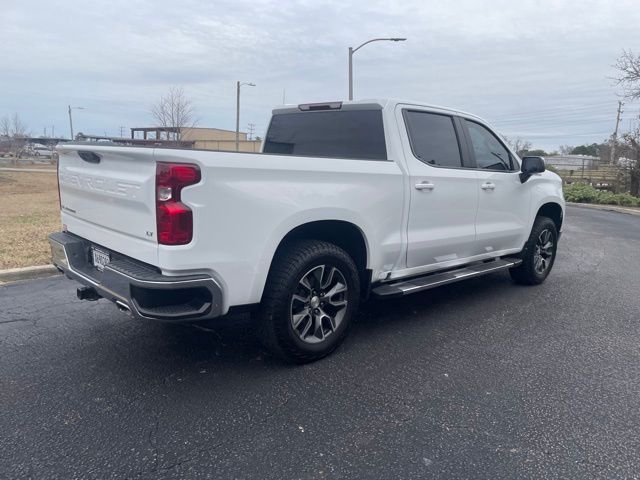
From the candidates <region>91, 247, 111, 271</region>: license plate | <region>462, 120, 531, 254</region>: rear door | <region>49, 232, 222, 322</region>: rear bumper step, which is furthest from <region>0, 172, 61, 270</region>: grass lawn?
<region>462, 120, 531, 254</region>: rear door

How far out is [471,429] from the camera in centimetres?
292

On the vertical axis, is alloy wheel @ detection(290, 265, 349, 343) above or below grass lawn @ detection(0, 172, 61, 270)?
above

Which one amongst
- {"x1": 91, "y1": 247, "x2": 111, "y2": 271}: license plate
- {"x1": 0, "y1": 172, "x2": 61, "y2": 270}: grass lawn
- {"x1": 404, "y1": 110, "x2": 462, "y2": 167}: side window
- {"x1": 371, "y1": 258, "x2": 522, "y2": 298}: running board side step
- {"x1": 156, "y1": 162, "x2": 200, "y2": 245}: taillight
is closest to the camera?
{"x1": 156, "y1": 162, "x2": 200, "y2": 245}: taillight

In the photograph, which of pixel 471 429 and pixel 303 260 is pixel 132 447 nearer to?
pixel 303 260

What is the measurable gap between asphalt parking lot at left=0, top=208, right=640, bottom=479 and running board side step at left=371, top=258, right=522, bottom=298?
42 cm

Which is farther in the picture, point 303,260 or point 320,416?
point 303,260

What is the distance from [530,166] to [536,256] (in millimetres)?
1227

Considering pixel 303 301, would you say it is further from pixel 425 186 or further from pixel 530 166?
pixel 530 166

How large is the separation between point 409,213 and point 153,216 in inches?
84.1

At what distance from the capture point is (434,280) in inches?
177

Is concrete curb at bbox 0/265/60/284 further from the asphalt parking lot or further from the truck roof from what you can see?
the truck roof

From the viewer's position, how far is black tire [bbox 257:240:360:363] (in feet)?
11.2

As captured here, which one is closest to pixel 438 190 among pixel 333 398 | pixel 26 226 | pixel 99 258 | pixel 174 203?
pixel 333 398

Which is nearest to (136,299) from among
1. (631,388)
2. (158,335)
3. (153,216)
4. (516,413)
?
(153,216)
